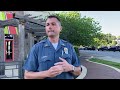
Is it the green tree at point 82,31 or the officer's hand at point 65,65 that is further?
the green tree at point 82,31

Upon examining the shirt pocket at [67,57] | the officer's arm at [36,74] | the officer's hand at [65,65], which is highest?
the shirt pocket at [67,57]

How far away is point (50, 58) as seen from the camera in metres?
2.36

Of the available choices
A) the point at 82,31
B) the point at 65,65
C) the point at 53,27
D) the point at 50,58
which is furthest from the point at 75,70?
the point at 82,31

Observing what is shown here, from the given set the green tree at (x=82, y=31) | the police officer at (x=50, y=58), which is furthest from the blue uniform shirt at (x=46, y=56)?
the green tree at (x=82, y=31)

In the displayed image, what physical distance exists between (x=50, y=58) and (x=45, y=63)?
47mm

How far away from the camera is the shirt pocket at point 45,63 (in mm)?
2335

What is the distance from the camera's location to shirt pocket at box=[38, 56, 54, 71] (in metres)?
2.33

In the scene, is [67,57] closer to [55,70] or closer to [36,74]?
[55,70]

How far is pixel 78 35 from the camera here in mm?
3617

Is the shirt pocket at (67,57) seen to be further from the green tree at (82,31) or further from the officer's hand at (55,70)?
the green tree at (82,31)

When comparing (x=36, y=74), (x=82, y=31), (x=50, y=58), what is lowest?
(x=36, y=74)
